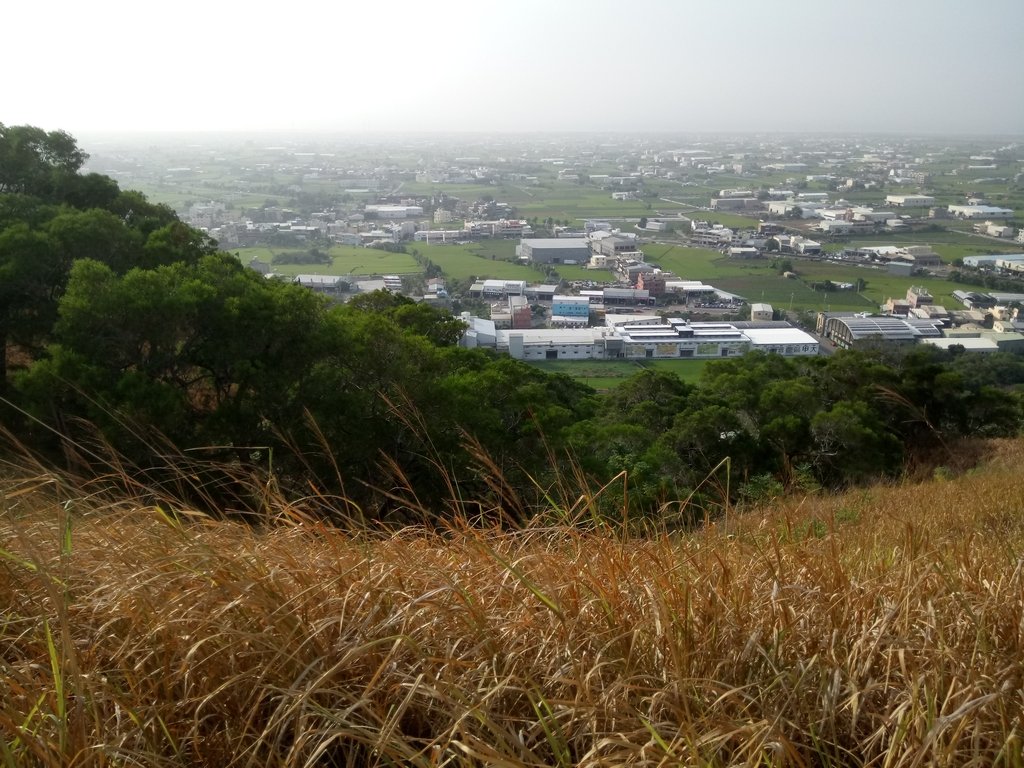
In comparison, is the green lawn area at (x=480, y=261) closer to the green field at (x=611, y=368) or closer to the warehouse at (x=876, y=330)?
the green field at (x=611, y=368)

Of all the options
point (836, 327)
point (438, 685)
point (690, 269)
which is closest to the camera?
point (438, 685)

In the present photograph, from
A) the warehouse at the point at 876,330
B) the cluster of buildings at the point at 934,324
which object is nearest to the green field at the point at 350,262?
the warehouse at the point at 876,330

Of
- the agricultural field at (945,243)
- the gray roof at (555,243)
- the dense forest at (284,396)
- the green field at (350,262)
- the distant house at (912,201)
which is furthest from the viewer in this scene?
the distant house at (912,201)

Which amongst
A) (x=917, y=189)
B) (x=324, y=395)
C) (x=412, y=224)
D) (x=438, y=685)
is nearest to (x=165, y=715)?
(x=438, y=685)

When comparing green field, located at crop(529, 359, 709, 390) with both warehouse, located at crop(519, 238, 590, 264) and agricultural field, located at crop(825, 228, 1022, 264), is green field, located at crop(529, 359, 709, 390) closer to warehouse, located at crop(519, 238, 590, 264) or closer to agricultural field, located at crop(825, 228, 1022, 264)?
warehouse, located at crop(519, 238, 590, 264)

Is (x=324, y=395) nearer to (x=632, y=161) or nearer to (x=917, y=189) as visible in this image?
(x=917, y=189)

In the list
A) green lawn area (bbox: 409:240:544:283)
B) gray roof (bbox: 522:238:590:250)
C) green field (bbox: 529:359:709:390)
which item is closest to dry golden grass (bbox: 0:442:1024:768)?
green field (bbox: 529:359:709:390)
